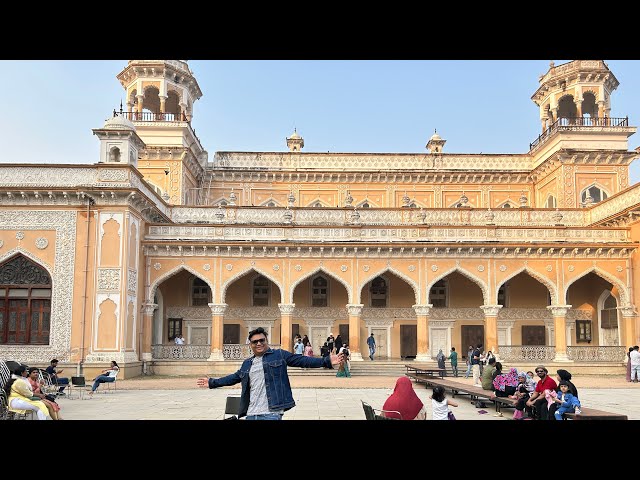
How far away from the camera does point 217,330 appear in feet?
85.3

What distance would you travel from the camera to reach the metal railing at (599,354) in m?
25.6

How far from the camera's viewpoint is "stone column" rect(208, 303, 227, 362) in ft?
84.3

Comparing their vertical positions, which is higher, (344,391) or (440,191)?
(440,191)

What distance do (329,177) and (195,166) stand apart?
690 centimetres

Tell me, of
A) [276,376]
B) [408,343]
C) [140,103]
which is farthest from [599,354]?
[140,103]

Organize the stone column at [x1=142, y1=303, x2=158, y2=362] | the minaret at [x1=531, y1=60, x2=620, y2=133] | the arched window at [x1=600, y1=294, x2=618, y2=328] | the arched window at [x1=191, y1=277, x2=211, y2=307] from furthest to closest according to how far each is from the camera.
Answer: the minaret at [x1=531, y1=60, x2=620, y2=133]
the arched window at [x1=191, y1=277, x2=211, y2=307]
the arched window at [x1=600, y1=294, x2=618, y2=328]
the stone column at [x1=142, y1=303, x2=158, y2=362]

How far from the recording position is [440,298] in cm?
2936

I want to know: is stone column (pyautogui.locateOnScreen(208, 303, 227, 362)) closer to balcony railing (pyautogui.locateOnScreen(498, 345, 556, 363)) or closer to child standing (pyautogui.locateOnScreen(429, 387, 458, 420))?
balcony railing (pyautogui.locateOnScreen(498, 345, 556, 363))

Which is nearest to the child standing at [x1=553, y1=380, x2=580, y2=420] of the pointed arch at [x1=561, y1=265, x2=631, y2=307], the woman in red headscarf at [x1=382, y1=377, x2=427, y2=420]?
the woman in red headscarf at [x1=382, y1=377, x2=427, y2=420]

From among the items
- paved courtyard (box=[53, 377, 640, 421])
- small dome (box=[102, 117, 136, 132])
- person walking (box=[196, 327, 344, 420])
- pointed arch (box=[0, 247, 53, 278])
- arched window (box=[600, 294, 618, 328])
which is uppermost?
small dome (box=[102, 117, 136, 132])

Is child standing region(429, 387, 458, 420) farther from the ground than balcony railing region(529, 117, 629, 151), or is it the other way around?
balcony railing region(529, 117, 629, 151)

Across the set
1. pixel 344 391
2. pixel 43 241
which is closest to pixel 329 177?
pixel 43 241

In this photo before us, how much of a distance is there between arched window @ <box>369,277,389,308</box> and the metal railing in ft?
25.7
